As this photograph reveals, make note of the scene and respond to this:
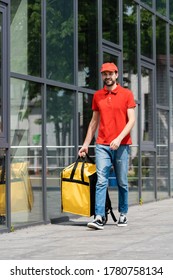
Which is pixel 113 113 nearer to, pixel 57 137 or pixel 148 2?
pixel 57 137

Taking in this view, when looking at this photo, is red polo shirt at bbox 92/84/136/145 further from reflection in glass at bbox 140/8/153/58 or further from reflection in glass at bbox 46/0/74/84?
reflection in glass at bbox 140/8/153/58

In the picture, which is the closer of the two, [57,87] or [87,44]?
[57,87]

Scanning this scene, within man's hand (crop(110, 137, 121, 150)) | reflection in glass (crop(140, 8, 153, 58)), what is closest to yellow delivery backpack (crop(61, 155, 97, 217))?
man's hand (crop(110, 137, 121, 150))

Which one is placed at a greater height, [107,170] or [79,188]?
[107,170]

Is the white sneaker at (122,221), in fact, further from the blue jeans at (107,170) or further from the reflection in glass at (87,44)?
the reflection in glass at (87,44)

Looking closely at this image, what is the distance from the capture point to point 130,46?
15.1 m

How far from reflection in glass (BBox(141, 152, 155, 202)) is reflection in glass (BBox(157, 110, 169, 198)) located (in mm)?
460

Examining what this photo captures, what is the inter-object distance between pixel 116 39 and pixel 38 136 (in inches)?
139

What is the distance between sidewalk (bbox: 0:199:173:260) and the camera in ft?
25.9

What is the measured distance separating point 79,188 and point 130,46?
500 cm

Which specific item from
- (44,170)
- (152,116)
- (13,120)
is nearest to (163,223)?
(44,170)

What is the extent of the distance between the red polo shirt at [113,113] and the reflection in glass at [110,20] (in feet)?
11.3

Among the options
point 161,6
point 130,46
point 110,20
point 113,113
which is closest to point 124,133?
point 113,113

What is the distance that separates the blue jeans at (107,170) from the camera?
10273 mm
